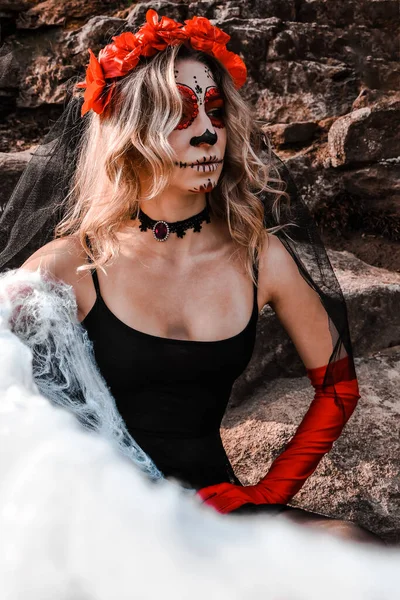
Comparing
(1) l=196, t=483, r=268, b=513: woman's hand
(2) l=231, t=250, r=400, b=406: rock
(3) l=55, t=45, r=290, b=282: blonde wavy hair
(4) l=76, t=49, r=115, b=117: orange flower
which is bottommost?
(2) l=231, t=250, r=400, b=406: rock

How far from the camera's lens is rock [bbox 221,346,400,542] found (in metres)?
2.65

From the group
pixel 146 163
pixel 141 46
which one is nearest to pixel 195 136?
pixel 146 163

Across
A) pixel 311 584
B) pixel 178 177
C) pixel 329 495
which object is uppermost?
pixel 178 177

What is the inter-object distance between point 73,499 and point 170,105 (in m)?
1.09

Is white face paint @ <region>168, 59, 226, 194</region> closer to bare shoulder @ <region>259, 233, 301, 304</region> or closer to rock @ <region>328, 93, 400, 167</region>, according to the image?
bare shoulder @ <region>259, 233, 301, 304</region>

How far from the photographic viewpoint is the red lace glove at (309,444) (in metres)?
2.21

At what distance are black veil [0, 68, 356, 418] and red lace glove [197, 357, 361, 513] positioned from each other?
61 mm

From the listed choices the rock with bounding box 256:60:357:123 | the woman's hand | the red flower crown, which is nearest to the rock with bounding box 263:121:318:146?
the rock with bounding box 256:60:357:123

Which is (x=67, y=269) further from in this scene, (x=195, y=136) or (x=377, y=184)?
(x=377, y=184)

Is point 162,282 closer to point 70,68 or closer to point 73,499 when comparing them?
point 73,499

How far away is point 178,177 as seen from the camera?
2.13m

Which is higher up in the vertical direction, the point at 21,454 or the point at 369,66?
the point at 369,66

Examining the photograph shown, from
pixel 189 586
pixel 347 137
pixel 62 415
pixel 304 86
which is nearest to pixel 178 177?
pixel 62 415

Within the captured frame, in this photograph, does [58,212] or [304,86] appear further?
[304,86]
